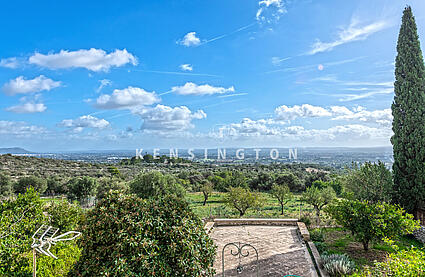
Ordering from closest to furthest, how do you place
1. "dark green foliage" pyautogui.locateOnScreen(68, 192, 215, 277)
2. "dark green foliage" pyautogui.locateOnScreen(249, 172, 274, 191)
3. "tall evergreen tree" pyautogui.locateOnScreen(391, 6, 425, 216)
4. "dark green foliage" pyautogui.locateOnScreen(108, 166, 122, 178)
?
1. "dark green foliage" pyautogui.locateOnScreen(68, 192, 215, 277)
2. "tall evergreen tree" pyautogui.locateOnScreen(391, 6, 425, 216)
3. "dark green foliage" pyautogui.locateOnScreen(249, 172, 274, 191)
4. "dark green foliage" pyautogui.locateOnScreen(108, 166, 122, 178)

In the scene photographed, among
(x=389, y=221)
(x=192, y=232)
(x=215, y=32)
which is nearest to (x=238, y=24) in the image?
(x=215, y=32)

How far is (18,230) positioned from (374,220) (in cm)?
819

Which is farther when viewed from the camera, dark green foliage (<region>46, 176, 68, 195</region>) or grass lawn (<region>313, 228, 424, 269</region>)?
dark green foliage (<region>46, 176, 68, 195</region>)

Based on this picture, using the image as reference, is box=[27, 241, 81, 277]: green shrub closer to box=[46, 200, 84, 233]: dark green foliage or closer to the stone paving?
box=[46, 200, 84, 233]: dark green foliage

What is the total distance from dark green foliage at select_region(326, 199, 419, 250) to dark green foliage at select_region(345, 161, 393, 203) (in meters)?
4.12

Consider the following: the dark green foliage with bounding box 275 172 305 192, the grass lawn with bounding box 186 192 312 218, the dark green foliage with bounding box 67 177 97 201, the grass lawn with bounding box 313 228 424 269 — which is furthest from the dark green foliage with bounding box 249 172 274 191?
the grass lawn with bounding box 313 228 424 269

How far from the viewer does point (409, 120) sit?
1102 cm

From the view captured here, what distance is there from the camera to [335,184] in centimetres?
2889

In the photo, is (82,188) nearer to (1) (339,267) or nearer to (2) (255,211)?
(2) (255,211)

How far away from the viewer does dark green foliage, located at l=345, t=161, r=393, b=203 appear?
1104 cm

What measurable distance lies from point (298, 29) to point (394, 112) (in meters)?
5.88

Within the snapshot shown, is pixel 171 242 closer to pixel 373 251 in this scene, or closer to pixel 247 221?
pixel 373 251

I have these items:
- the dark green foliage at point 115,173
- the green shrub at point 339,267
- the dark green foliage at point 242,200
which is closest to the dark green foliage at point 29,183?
the dark green foliage at point 115,173

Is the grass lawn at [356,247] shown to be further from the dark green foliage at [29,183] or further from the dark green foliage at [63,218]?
the dark green foliage at [29,183]
